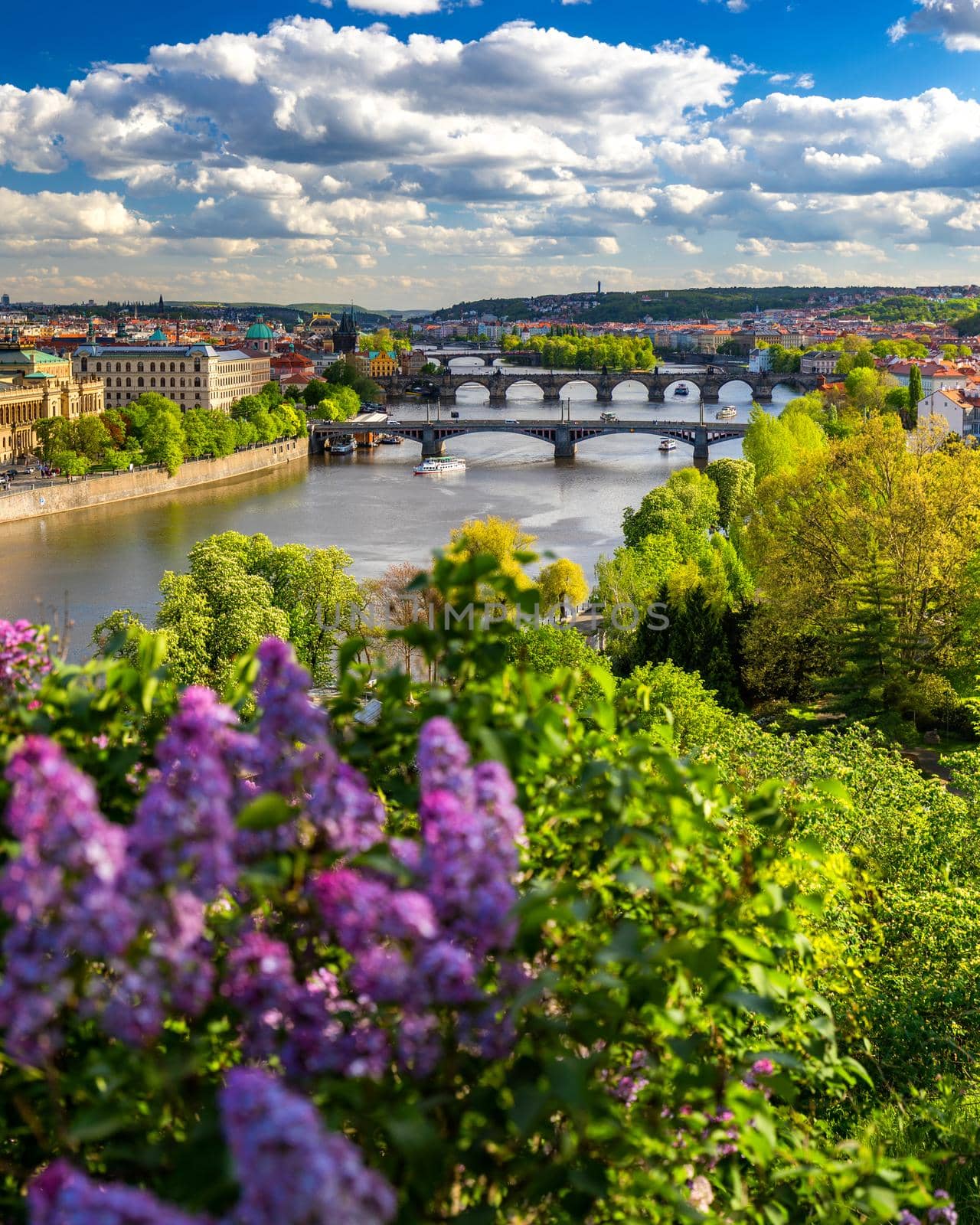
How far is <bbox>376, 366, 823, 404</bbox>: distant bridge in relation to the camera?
279 ft

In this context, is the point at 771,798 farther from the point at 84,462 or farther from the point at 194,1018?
the point at 84,462

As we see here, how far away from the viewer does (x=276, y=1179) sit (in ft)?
3.97

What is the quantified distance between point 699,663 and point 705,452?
125 ft

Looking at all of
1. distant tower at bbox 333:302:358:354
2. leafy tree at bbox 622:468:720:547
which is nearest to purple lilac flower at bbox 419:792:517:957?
leafy tree at bbox 622:468:720:547

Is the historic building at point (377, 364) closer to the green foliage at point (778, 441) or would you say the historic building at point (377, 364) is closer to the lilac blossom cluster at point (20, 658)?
the green foliage at point (778, 441)

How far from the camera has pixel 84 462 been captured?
42.8m

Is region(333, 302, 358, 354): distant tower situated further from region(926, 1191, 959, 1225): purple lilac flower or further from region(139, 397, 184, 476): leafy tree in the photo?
region(926, 1191, 959, 1225): purple lilac flower

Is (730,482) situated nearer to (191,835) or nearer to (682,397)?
(191,835)

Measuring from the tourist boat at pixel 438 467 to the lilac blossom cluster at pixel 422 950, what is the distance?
48.8 meters

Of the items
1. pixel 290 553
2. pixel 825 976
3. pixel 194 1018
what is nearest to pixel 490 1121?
pixel 194 1018

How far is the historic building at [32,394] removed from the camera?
51875mm

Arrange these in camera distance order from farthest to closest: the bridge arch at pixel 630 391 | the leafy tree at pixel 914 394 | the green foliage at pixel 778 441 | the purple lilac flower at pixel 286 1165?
the bridge arch at pixel 630 391 < the leafy tree at pixel 914 394 < the green foliage at pixel 778 441 < the purple lilac flower at pixel 286 1165

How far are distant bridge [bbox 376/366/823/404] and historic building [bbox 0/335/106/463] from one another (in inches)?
1290

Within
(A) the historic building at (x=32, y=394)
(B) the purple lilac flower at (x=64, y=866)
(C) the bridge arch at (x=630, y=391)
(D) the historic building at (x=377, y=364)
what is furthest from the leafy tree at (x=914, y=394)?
(D) the historic building at (x=377, y=364)
